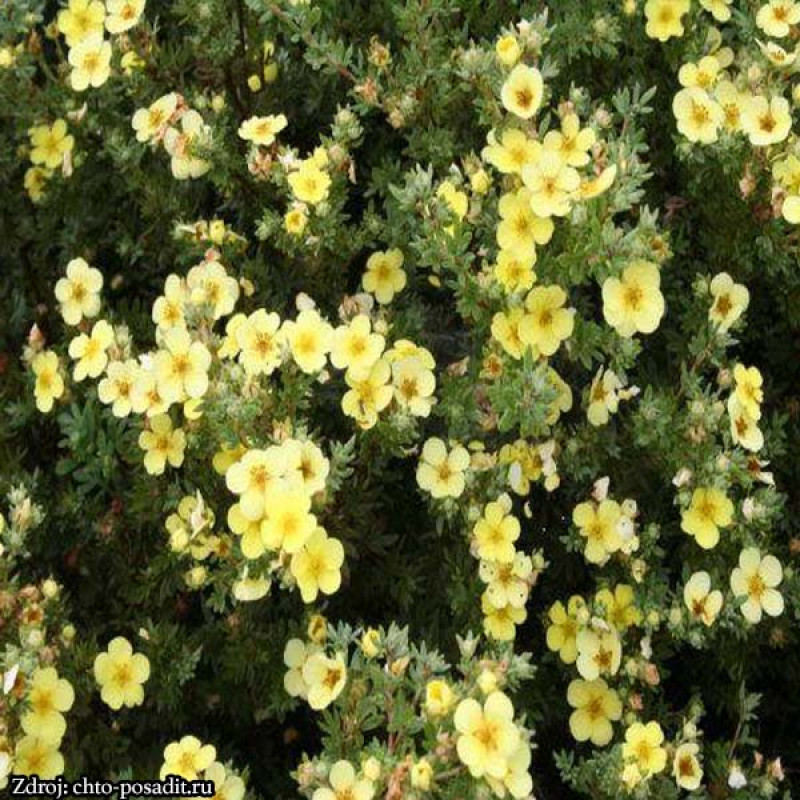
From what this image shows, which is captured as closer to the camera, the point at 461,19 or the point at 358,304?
the point at 358,304

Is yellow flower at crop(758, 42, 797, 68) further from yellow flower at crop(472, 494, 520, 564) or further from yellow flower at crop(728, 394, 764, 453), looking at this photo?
yellow flower at crop(472, 494, 520, 564)

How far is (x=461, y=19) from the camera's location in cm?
282

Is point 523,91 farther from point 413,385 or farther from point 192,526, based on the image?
point 192,526

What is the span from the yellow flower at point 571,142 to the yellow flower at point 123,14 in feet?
3.09

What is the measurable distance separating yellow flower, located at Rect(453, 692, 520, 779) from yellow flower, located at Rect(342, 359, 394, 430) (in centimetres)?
58

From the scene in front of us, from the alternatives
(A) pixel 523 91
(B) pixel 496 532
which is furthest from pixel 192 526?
(A) pixel 523 91

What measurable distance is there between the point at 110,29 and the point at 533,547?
1410 millimetres

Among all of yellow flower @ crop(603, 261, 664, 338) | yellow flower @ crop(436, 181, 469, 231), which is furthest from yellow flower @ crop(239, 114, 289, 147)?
yellow flower @ crop(603, 261, 664, 338)

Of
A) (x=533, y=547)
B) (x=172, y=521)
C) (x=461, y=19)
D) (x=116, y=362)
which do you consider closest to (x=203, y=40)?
(x=461, y=19)

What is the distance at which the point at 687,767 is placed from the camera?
2.16 meters

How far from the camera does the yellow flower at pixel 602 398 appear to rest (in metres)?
2.25

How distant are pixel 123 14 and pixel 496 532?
136cm

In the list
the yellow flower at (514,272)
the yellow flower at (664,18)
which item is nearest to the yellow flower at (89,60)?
the yellow flower at (514,272)

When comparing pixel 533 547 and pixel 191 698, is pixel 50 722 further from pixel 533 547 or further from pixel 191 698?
pixel 533 547
